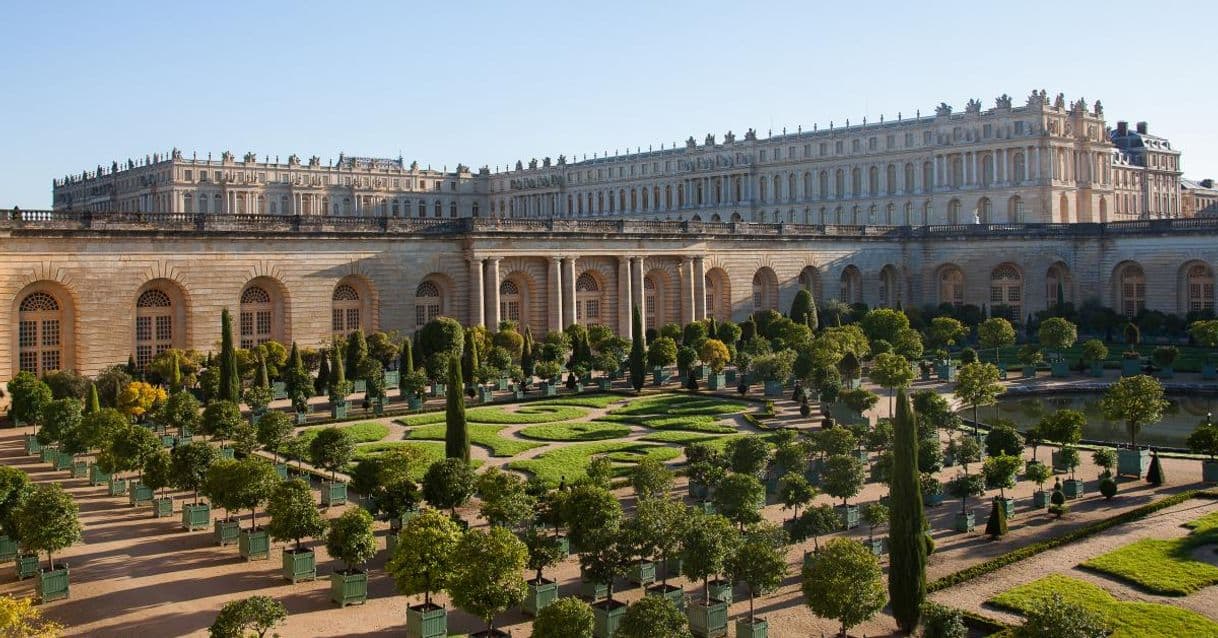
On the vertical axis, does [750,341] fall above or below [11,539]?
above

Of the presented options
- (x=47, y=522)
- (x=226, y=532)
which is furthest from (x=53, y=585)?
(x=226, y=532)

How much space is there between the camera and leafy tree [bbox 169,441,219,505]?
83.9ft

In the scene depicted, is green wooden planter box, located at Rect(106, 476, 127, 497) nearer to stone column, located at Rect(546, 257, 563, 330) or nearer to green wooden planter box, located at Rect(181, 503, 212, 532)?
green wooden planter box, located at Rect(181, 503, 212, 532)

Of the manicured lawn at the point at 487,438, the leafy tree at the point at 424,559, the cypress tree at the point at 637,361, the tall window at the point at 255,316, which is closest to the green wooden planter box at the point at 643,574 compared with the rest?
the leafy tree at the point at 424,559

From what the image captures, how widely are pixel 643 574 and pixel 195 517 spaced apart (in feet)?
34.3

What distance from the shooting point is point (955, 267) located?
7131cm

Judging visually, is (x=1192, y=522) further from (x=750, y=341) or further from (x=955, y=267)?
(x=955, y=267)

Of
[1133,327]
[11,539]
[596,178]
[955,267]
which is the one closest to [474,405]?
[11,539]

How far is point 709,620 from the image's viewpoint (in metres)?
18.6

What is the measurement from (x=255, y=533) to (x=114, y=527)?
14.2 feet

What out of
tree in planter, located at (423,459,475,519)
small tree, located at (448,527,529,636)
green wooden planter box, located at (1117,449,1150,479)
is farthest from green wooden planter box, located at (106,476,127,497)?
green wooden planter box, located at (1117,449,1150,479)

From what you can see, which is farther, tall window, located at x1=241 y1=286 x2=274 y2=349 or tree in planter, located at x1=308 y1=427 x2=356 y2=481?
tall window, located at x1=241 y1=286 x2=274 y2=349

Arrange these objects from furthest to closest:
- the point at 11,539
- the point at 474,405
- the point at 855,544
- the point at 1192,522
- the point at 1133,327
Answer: the point at 1133,327 → the point at 474,405 → the point at 1192,522 → the point at 11,539 → the point at 855,544

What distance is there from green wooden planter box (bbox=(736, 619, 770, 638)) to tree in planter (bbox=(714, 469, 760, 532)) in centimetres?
437
